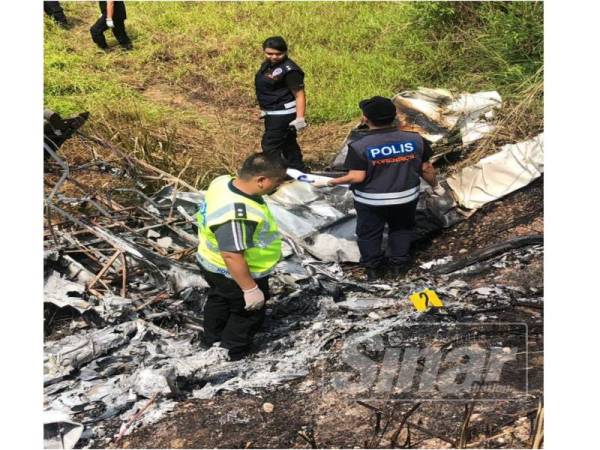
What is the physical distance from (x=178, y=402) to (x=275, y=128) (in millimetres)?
3245

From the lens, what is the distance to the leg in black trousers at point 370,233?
15.7ft

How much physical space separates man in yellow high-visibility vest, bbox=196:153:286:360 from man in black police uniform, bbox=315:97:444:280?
3.86ft

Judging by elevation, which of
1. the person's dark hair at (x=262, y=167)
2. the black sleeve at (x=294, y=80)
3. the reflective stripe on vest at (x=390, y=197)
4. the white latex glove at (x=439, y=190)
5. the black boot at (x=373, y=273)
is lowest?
the black boot at (x=373, y=273)

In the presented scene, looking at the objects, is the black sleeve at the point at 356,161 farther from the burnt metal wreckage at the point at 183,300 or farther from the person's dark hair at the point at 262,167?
the person's dark hair at the point at 262,167

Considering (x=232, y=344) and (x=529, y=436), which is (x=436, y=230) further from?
(x=529, y=436)

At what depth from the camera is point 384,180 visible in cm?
458

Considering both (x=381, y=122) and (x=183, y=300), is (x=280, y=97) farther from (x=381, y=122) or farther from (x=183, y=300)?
(x=183, y=300)

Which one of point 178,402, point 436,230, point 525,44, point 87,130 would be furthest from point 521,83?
point 178,402

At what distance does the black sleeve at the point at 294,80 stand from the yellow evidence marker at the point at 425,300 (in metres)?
2.50

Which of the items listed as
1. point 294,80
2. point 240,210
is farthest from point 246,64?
point 240,210

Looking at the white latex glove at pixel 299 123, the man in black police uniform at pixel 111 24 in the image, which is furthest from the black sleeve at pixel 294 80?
the man in black police uniform at pixel 111 24

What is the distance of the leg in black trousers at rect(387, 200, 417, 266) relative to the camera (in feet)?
15.8

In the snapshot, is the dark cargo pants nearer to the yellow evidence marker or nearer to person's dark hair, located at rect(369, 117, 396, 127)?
person's dark hair, located at rect(369, 117, 396, 127)

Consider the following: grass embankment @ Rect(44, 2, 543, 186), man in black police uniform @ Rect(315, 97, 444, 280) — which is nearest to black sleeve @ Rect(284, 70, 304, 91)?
grass embankment @ Rect(44, 2, 543, 186)
